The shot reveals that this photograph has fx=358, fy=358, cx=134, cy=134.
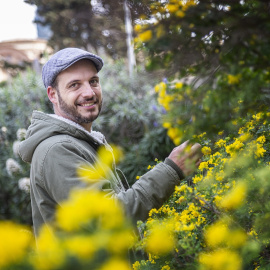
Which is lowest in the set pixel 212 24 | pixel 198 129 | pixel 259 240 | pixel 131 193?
pixel 259 240

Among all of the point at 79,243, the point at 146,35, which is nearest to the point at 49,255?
the point at 79,243

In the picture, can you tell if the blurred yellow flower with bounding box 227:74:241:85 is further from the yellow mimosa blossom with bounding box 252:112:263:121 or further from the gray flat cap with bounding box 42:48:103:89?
the gray flat cap with bounding box 42:48:103:89

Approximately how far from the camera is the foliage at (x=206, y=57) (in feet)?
4.25

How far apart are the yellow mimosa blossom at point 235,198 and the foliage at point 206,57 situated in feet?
0.83

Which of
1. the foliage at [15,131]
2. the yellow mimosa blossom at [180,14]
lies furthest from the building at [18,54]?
the yellow mimosa blossom at [180,14]

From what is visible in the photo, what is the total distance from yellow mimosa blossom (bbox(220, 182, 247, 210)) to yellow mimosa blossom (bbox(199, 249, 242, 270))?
18 cm

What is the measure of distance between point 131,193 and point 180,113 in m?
0.50

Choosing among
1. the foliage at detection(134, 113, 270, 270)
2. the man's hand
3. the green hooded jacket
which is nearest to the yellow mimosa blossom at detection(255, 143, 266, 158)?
the foliage at detection(134, 113, 270, 270)

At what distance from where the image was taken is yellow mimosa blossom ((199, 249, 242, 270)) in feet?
3.36

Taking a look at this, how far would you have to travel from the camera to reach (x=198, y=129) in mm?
1372

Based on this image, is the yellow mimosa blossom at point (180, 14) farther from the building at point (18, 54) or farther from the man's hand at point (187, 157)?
the building at point (18, 54)

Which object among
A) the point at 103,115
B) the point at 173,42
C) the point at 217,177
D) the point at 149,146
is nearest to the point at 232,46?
the point at 173,42

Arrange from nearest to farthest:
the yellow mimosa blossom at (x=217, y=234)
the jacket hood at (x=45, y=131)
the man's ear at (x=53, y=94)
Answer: the yellow mimosa blossom at (x=217, y=234), the jacket hood at (x=45, y=131), the man's ear at (x=53, y=94)

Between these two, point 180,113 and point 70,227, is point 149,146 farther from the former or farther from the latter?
point 70,227
